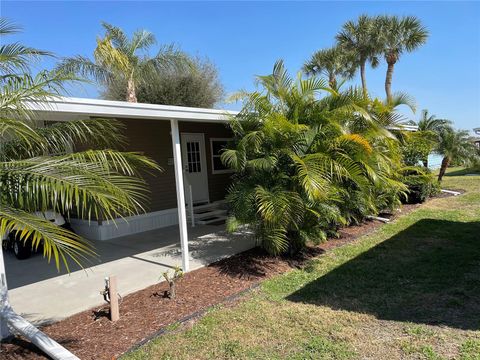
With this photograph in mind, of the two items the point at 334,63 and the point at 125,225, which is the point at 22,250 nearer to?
the point at 125,225

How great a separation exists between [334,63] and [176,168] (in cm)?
2107

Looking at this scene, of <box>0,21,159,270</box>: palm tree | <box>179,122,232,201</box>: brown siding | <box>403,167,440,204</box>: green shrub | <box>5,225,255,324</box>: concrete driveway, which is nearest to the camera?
<box>0,21,159,270</box>: palm tree

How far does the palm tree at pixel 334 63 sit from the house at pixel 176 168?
15.2 metres

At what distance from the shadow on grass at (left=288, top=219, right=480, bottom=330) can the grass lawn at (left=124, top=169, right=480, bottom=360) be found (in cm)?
1

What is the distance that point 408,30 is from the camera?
71.1 feet

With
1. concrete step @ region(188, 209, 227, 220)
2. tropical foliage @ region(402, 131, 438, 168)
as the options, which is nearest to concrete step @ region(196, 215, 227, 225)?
concrete step @ region(188, 209, 227, 220)

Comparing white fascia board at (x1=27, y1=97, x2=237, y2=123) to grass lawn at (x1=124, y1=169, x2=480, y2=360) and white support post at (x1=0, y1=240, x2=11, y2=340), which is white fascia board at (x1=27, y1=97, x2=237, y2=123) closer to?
white support post at (x1=0, y1=240, x2=11, y2=340)

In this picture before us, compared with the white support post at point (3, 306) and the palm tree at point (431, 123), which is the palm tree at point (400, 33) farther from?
the white support post at point (3, 306)

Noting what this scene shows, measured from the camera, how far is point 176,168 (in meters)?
5.59

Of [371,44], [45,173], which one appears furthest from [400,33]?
[45,173]

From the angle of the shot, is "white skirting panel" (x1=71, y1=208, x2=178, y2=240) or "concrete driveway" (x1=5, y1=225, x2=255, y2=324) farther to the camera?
"white skirting panel" (x1=71, y1=208, x2=178, y2=240)

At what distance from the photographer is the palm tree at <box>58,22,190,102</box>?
12156 millimetres

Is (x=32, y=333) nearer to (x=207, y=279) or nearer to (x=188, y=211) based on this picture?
(x=207, y=279)

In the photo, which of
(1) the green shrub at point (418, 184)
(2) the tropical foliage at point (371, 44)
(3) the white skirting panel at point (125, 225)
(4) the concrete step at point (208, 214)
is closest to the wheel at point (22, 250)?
(3) the white skirting panel at point (125, 225)
